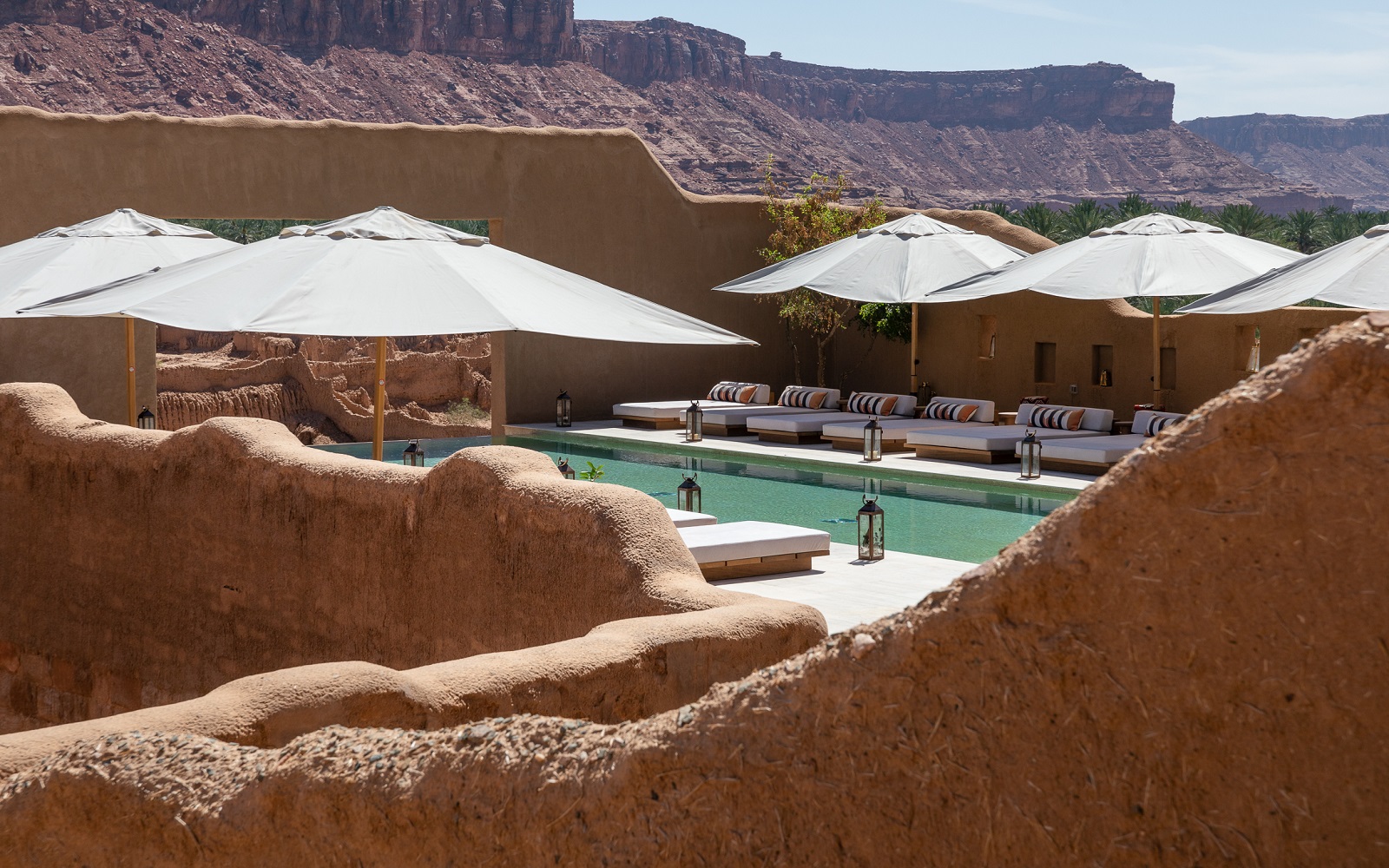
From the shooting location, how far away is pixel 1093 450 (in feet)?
49.8

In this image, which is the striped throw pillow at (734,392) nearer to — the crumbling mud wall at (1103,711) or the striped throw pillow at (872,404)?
the striped throw pillow at (872,404)

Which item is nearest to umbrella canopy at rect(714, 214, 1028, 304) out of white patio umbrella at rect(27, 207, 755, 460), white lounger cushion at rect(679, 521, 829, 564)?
white lounger cushion at rect(679, 521, 829, 564)

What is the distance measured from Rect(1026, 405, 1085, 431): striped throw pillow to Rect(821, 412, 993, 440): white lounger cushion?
23.1 inches

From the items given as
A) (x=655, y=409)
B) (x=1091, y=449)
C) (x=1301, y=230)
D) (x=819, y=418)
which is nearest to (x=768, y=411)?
(x=819, y=418)

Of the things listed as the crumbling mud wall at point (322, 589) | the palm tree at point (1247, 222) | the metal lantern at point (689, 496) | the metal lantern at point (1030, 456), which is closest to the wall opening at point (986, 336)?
the metal lantern at point (1030, 456)

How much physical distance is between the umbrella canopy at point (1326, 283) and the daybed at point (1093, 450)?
6.87 ft

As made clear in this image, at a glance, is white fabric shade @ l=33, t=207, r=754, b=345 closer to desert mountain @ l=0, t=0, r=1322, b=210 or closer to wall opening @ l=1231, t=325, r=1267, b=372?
wall opening @ l=1231, t=325, r=1267, b=372

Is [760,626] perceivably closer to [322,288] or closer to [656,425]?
[322,288]

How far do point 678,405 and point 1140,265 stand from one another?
24.3 feet

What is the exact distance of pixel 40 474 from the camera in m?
8.65

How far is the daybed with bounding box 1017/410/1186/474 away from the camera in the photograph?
49.6ft

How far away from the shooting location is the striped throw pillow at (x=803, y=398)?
2080 cm

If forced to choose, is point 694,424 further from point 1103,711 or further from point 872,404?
point 1103,711

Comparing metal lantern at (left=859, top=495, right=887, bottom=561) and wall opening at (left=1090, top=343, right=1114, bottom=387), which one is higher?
wall opening at (left=1090, top=343, right=1114, bottom=387)
